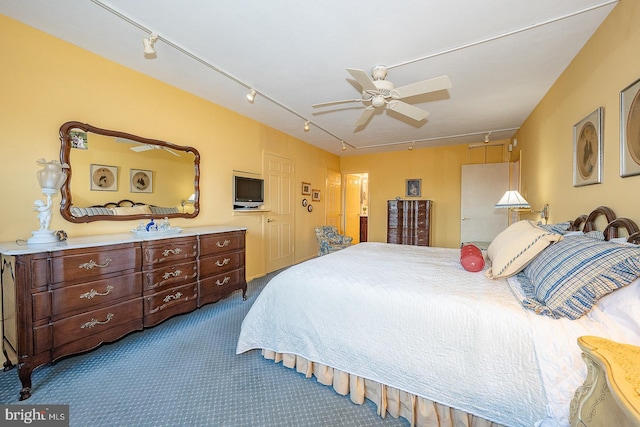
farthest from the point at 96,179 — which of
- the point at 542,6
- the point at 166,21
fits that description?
the point at 542,6

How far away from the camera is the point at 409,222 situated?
5590 millimetres

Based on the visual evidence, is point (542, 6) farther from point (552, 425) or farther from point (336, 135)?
point (336, 135)

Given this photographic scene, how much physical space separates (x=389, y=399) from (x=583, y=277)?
123cm

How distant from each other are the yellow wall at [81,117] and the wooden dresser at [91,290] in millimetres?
486

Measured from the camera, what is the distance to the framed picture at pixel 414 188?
5.93m

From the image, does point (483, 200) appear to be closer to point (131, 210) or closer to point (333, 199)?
point (333, 199)

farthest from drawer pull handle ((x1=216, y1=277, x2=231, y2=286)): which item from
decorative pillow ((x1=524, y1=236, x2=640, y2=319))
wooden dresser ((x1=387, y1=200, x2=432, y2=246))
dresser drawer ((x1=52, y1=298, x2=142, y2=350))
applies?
wooden dresser ((x1=387, y1=200, x2=432, y2=246))

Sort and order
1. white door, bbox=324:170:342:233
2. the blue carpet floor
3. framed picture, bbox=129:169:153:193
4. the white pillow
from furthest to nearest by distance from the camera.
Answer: white door, bbox=324:170:342:233, framed picture, bbox=129:169:153:193, the blue carpet floor, the white pillow

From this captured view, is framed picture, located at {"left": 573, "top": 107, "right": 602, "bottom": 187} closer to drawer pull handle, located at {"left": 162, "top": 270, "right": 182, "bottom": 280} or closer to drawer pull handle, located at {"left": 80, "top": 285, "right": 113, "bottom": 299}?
drawer pull handle, located at {"left": 162, "top": 270, "right": 182, "bottom": 280}

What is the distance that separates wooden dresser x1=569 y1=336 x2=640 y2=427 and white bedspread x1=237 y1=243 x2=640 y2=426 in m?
0.19

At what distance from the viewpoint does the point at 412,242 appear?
218 inches

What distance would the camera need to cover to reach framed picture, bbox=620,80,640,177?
1.43m

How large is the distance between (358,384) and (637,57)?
256cm

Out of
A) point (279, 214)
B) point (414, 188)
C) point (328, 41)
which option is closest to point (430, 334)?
point (328, 41)
